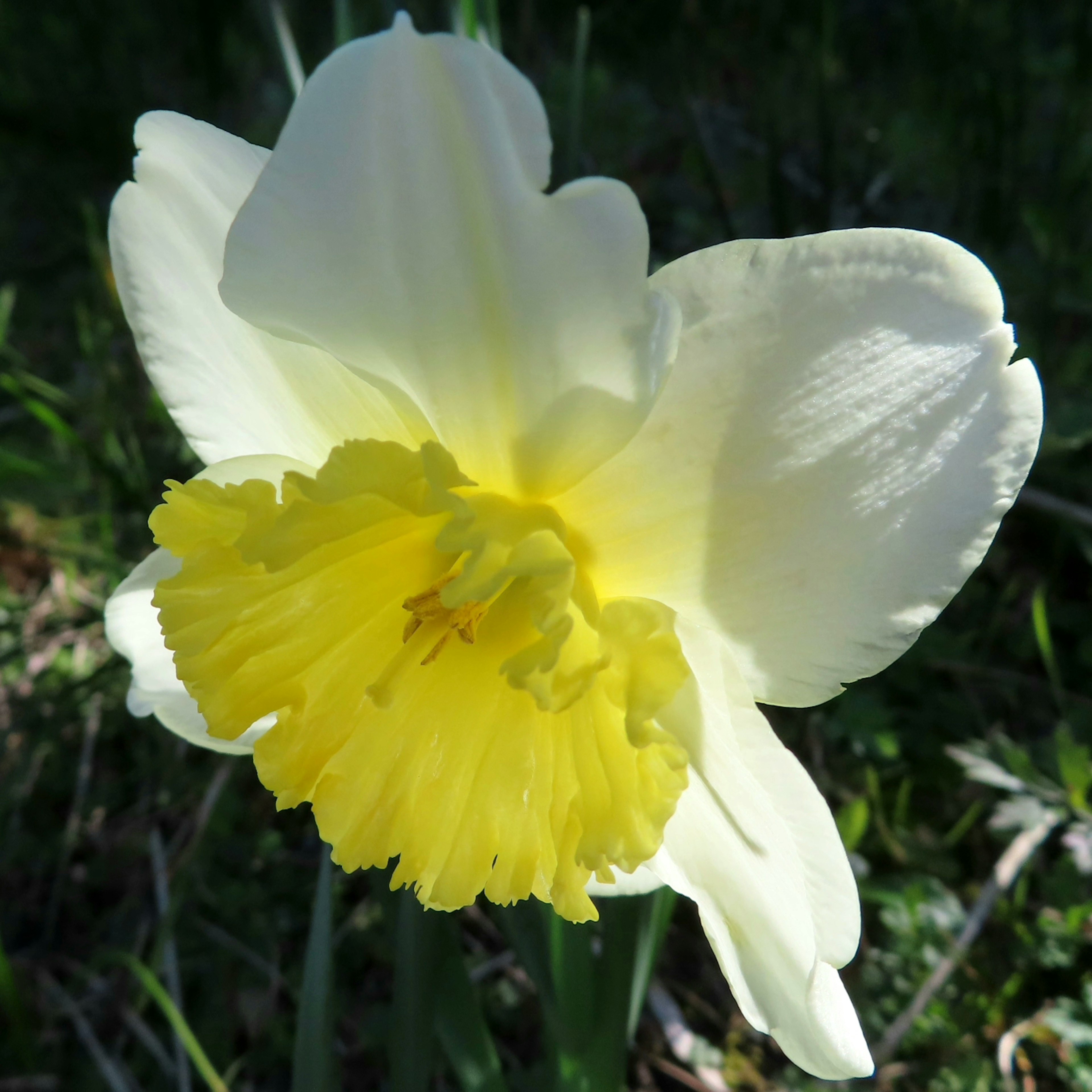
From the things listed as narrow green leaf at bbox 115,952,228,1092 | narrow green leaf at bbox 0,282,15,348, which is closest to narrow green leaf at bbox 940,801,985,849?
narrow green leaf at bbox 115,952,228,1092

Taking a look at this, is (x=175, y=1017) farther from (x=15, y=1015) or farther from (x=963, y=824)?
(x=963, y=824)

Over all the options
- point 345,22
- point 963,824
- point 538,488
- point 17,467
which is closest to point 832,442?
point 538,488

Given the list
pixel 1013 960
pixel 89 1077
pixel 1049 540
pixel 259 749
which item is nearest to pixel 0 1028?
pixel 89 1077

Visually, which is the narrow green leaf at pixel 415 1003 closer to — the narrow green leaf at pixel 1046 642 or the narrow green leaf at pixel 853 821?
the narrow green leaf at pixel 853 821

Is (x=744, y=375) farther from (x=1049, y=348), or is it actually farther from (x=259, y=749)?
(x=1049, y=348)

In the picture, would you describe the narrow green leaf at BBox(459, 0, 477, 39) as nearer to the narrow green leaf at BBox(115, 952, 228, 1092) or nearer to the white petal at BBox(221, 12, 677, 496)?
the white petal at BBox(221, 12, 677, 496)

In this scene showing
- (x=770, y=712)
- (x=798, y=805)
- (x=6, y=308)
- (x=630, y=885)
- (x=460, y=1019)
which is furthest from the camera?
(x=6, y=308)
